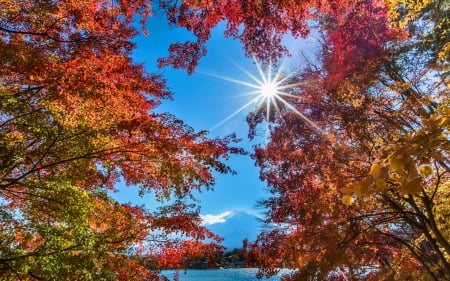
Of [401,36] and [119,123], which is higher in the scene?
[401,36]

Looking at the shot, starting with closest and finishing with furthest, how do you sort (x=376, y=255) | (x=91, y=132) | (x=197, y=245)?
(x=91, y=132) < (x=197, y=245) < (x=376, y=255)

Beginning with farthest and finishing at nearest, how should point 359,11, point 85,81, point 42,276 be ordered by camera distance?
point 359,11
point 85,81
point 42,276

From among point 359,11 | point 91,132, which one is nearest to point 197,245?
point 91,132

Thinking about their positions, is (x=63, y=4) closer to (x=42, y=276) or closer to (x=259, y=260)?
(x=42, y=276)

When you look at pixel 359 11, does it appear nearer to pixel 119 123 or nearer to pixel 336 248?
pixel 336 248

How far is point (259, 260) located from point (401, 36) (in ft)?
28.4

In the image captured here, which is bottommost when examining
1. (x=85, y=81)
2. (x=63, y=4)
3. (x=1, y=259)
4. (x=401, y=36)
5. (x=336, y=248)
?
(x=1, y=259)

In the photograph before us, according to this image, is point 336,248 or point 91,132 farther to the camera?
point 336,248

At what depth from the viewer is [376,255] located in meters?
12.9

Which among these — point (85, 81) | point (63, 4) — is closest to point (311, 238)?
point (85, 81)

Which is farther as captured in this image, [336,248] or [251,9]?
[336,248]

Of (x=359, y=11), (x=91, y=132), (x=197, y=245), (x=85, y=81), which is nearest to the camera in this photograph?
(x=91, y=132)

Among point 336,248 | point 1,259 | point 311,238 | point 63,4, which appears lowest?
point 1,259

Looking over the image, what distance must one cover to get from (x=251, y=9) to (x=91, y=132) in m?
4.14
